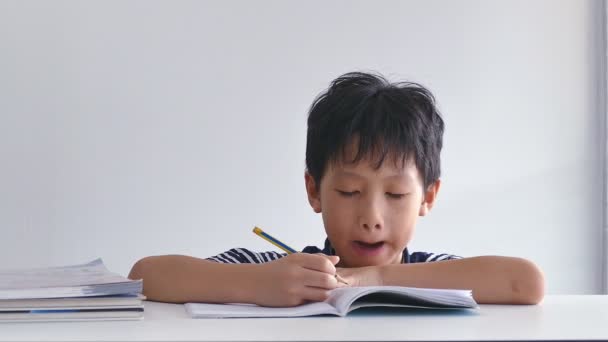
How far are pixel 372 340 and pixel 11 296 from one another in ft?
1.30

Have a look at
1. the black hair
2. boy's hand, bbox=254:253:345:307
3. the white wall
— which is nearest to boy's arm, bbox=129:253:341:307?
boy's hand, bbox=254:253:345:307

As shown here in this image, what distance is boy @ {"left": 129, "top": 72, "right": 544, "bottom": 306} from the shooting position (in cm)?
103

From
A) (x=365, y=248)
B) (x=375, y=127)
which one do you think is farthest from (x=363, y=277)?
(x=375, y=127)

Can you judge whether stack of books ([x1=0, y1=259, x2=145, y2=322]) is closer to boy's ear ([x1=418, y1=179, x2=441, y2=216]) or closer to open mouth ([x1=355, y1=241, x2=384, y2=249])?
open mouth ([x1=355, y1=241, x2=384, y2=249])

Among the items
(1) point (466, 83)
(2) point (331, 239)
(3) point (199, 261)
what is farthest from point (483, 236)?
(3) point (199, 261)

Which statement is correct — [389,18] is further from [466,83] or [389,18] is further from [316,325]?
[316,325]

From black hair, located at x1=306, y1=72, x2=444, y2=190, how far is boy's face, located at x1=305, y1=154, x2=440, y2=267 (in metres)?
0.02

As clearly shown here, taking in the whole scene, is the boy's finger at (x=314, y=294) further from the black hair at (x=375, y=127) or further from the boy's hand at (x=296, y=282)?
the black hair at (x=375, y=127)

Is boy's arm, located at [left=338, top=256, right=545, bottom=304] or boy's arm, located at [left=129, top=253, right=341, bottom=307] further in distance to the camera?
boy's arm, located at [left=338, top=256, right=545, bottom=304]

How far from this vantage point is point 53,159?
220 centimetres

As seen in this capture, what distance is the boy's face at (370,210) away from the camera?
1.35 m

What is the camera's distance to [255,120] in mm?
2307

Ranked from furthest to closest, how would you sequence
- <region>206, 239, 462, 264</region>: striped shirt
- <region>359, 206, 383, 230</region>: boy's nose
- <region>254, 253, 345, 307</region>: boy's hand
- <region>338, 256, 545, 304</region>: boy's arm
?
<region>206, 239, 462, 264</region>: striped shirt → <region>359, 206, 383, 230</region>: boy's nose → <region>338, 256, 545, 304</region>: boy's arm → <region>254, 253, 345, 307</region>: boy's hand

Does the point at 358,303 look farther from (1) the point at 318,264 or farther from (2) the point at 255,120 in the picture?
(2) the point at 255,120
